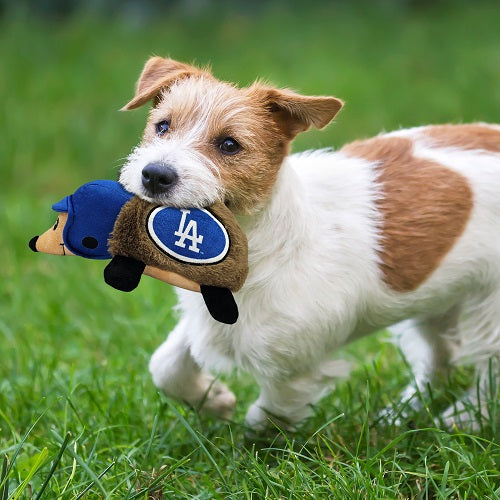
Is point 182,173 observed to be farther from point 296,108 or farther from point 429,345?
point 429,345

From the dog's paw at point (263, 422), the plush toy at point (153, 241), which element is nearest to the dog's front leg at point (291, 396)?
the dog's paw at point (263, 422)

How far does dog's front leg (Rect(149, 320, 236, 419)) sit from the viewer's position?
3461 millimetres

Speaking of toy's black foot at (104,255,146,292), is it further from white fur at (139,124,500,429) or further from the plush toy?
white fur at (139,124,500,429)

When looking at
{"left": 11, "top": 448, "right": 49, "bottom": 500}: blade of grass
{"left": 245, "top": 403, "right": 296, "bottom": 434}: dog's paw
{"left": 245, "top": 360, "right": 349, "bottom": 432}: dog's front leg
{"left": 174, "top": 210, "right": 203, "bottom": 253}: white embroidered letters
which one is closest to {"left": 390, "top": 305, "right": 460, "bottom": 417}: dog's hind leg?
{"left": 245, "top": 360, "right": 349, "bottom": 432}: dog's front leg

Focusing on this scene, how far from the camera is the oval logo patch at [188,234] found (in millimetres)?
2750

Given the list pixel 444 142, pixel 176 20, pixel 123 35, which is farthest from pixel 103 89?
pixel 444 142

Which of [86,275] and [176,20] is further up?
[176,20]

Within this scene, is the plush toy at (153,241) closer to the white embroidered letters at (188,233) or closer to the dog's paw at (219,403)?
the white embroidered letters at (188,233)

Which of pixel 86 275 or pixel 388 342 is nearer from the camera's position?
pixel 388 342

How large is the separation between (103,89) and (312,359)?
5.86 metres

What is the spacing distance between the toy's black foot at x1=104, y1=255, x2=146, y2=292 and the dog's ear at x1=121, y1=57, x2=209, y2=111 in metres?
0.67

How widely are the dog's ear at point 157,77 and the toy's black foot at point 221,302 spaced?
0.81 meters

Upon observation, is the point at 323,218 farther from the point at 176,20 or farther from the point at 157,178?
the point at 176,20

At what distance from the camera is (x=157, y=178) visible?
272 centimetres
